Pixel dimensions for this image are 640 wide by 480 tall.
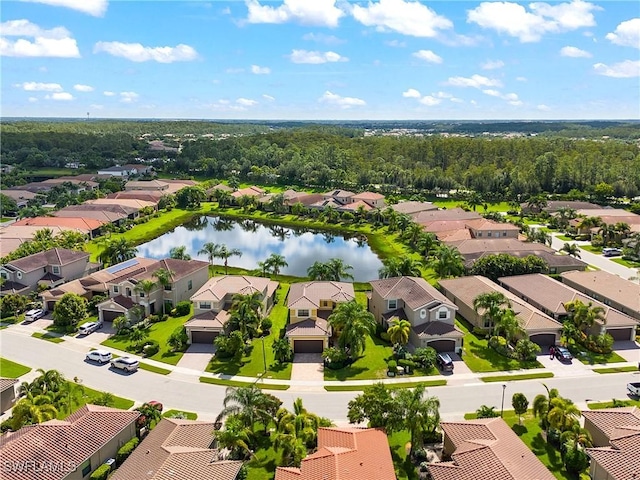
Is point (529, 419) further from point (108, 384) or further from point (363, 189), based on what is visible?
point (363, 189)

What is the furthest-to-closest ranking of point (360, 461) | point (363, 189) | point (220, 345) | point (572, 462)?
point (363, 189), point (220, 345), point (572, 462), point (360, 461)

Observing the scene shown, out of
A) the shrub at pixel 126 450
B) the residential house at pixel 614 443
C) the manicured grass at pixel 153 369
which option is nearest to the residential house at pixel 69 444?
the shrub at pixel 126 450

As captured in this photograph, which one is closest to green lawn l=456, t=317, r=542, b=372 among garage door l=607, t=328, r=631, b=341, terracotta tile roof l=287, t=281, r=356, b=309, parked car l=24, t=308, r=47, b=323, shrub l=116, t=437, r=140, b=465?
garage door l=607, t=328, r=631, b=341

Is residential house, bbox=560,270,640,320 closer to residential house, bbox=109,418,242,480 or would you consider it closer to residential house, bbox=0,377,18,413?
residential house, bbox=109,418,242,480

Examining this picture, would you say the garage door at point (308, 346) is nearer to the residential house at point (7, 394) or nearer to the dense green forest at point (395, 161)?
the residential house at point (7, 394)

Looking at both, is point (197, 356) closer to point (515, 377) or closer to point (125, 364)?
point (125, 364)

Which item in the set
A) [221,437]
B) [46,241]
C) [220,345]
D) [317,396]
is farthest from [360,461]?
[46,241]
